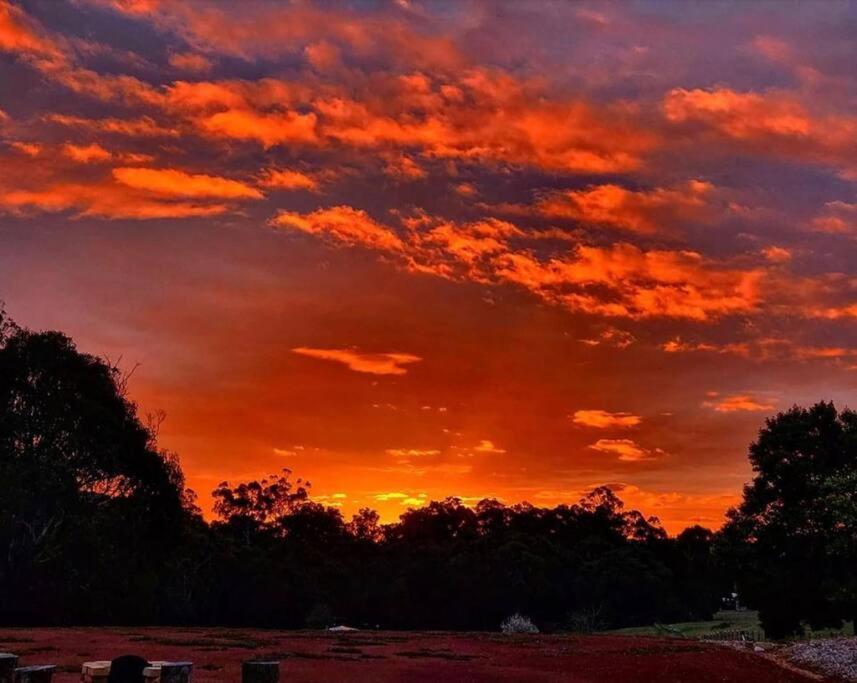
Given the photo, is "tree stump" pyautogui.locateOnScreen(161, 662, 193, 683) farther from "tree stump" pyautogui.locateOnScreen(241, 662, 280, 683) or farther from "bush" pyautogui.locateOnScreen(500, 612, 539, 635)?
"bush" pyautogui.locateOnScreen(500, 612, 539, 635)

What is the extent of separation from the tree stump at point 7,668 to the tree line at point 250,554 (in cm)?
3740

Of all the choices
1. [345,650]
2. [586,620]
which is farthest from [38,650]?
[586,620]

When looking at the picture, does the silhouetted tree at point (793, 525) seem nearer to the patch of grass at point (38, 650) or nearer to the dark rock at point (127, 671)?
the patch of grass at point (38, 650)

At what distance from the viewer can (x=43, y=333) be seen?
67.1 metres

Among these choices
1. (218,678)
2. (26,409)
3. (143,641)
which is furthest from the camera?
(26,409)

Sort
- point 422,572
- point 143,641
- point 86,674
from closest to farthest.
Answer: point 86,674, point 143,641, point 422,572

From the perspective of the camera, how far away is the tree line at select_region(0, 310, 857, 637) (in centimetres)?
6041

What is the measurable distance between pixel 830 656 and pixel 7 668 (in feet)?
126

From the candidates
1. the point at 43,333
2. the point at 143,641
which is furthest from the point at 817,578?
the point at 43,333

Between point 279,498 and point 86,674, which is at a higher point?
point 279,498

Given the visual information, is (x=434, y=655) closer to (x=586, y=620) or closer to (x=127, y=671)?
(x=127, y=671)

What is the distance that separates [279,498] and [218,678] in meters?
101

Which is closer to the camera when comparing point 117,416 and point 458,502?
point 117,416

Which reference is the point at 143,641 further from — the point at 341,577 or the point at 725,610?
the point at 725,610
